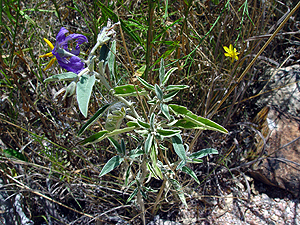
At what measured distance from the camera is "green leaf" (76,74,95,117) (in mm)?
719

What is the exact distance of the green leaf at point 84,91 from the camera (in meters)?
0.72

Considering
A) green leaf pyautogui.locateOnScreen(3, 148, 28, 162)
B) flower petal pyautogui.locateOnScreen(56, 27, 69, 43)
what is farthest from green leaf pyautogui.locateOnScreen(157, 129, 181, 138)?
green leaf pyautogui.locateOnScreen(3, 148, 28, 162)

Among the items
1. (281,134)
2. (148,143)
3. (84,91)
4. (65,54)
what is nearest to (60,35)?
(65,54)

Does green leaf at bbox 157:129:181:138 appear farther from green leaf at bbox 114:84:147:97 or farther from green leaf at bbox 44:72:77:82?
green leaf at bbox 44:72:77:82

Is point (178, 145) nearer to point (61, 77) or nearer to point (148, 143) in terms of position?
point (148, 143)

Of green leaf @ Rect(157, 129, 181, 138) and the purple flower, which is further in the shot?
green leaf @ Rect(157, 129, 181, 138)

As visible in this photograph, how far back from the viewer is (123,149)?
1.15m

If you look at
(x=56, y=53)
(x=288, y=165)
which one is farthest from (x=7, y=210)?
(x=288, y=165)

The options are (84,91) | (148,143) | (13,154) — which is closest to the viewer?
(84,91)

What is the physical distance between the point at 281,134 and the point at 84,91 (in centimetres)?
146

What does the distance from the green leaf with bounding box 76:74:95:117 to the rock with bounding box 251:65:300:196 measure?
1.22 m

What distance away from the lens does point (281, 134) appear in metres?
1.66

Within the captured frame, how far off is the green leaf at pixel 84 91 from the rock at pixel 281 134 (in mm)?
1216

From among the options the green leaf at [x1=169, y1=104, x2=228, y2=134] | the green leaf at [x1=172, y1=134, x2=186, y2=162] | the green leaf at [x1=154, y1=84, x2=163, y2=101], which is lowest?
the green leaf at [x1=172, y1=134, x2=186, y2=162]
